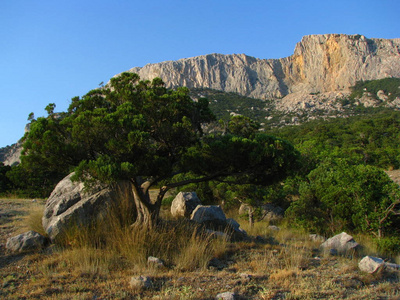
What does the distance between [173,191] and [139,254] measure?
37.5ft

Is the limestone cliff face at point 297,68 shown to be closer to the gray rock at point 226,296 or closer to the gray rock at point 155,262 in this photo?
the gray rock at point 155,262

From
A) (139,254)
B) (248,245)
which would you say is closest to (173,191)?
(248,245)

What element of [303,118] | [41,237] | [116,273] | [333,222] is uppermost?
[303,118]

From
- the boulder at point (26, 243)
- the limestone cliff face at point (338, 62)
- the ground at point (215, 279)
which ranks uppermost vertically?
the limestone cliff face at point (338, 62)

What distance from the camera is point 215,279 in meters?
4.69

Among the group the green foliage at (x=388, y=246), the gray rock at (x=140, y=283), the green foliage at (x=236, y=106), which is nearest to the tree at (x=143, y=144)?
the gray rock at (x=140, y=283)

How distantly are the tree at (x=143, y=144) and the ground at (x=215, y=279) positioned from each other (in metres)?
1.61

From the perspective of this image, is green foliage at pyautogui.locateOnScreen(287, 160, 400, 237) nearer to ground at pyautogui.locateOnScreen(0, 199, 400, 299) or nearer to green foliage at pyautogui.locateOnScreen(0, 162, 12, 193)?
ground at pyautogui.locateOnScreen(0, 199, 400, 299)

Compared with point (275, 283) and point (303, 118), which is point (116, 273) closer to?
point (275, 283)

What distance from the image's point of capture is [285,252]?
20.5ft

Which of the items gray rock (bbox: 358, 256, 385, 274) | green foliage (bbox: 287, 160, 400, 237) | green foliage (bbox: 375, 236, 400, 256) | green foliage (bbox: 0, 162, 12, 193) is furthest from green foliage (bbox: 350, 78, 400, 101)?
green foliage (bbox: 0, 162, 12, 193)

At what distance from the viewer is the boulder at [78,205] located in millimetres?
6375

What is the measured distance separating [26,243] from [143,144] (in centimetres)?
332

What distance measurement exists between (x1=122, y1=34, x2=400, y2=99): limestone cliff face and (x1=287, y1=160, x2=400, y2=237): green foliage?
91.5 metres
